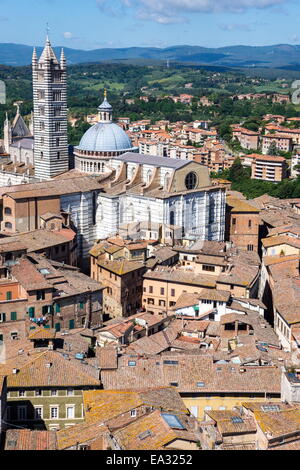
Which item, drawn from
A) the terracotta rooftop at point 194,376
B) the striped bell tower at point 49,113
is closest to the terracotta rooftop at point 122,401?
the terracotta rooftop at point 194,376

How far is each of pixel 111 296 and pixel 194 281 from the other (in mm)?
4733

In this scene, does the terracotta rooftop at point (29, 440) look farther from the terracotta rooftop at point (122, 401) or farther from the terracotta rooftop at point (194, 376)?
the terracotta rooftop at point (194, 376)

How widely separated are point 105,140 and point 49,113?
448 cm

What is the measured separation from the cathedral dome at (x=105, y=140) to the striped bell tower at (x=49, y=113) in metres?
1.80

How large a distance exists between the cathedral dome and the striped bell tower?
180 centimetres

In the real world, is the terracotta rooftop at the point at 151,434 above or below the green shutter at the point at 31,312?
above

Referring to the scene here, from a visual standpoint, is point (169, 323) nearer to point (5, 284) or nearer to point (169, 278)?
point (169, 278)

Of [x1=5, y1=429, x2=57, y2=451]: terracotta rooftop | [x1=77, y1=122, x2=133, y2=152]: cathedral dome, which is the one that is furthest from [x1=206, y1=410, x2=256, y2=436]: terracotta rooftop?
[x1=77, y1=122, x2=133, y2=152]: cathedral dome

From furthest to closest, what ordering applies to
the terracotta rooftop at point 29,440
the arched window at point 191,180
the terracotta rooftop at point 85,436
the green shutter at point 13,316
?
the arched window at point 191,180 → the green shutter at point 13,316 → the terracotta rooftop at point 85,436 → the terracotta rooftop at point 29,440

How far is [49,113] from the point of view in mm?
48750

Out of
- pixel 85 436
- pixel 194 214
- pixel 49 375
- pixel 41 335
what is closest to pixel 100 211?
pixel 194 214

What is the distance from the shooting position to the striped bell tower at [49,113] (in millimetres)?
48531

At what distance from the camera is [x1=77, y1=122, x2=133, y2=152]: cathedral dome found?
50.0 metres
